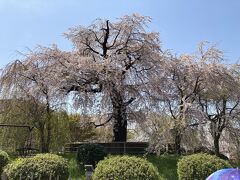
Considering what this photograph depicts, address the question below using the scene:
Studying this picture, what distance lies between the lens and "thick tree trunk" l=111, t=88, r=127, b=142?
18.0 metres

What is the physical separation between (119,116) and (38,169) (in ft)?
32.8

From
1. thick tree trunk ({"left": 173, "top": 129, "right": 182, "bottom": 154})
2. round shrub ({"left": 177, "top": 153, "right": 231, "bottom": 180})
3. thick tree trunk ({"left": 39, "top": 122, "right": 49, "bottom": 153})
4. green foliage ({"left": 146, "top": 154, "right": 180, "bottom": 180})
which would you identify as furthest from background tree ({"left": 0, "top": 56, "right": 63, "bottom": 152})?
round shrub ({"left": 177, "top": 153, "right": 231, "bottom": 180})

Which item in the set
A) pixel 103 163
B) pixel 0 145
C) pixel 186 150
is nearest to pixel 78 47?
pixel 0 145

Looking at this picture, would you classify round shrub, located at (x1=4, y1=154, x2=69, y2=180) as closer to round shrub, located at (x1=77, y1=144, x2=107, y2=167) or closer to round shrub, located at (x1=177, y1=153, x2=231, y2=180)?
round shrub, located at (x1=177, y1=153, x2=231, y2=180)

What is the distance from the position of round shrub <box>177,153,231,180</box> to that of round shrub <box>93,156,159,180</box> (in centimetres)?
133

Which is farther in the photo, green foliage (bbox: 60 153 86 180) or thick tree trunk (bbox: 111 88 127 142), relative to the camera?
thick tree trunk (bbox: 111 88 127 142)

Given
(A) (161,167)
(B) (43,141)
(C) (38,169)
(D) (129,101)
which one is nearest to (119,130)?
(D) (129,101)

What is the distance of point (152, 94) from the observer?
60.4ft

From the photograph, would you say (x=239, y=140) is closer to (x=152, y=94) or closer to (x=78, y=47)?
(x=152, y=94)

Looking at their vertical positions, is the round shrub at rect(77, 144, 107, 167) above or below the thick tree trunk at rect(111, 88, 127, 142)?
below

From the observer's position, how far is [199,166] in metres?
9.60

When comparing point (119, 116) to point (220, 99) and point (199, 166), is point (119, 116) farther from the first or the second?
point (199, 166)

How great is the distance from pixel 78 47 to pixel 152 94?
4.67 metres

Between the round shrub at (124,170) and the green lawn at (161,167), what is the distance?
13.0 ft
